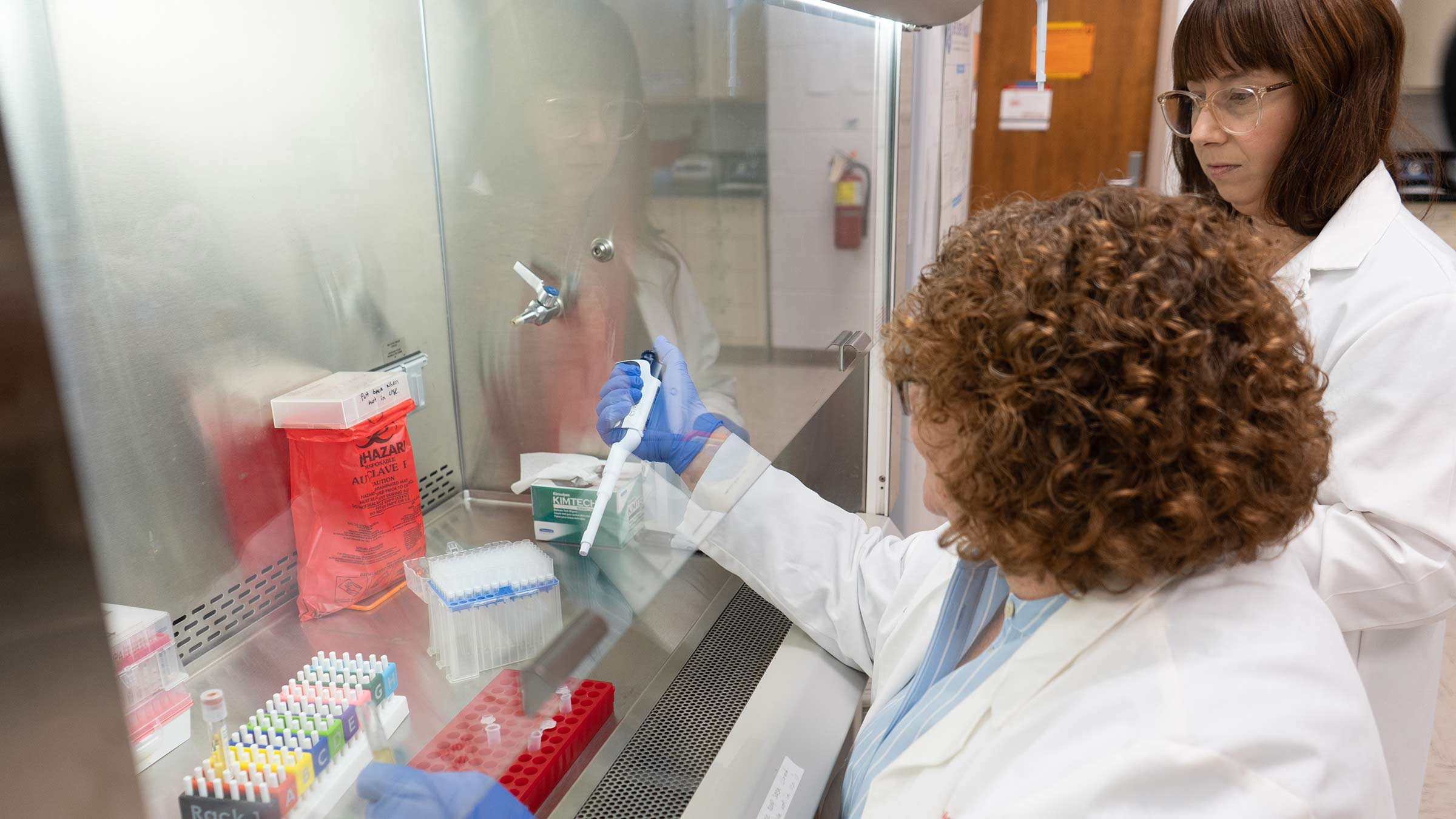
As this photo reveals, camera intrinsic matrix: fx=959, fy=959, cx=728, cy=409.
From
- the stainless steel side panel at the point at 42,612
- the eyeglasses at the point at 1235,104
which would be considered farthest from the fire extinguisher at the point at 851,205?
the stainless steel side panel at the point at 42,612

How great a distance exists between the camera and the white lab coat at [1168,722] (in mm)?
617

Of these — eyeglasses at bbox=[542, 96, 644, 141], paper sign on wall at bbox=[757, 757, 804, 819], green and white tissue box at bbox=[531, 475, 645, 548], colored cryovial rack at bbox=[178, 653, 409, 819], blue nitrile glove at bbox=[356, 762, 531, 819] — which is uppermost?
eyeglasses at bbox=[542, 96, 644, 141]

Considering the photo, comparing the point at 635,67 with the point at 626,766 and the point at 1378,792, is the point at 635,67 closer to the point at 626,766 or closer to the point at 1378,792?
the point at 626,766

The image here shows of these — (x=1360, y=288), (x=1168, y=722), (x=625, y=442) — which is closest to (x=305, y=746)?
(x=625, y=442)

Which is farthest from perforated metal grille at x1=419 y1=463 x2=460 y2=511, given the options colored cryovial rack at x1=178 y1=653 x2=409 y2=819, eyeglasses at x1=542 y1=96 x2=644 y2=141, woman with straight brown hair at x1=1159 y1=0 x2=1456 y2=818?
woman with straight brown hair at x1=1159 y1=0 x2=1456 y2=818

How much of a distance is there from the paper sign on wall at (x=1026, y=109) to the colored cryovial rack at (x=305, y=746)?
355 centimetres

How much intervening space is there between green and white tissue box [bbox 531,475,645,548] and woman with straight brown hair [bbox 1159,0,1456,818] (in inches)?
30.7

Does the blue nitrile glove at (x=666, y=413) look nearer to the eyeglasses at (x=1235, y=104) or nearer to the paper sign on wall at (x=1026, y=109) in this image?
the eyeglasses at (x=1235, y=104)

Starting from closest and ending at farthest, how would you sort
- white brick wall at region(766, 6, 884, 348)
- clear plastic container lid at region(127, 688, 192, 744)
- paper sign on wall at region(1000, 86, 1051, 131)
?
clear plastic container lid at region(127, 688, 192, 744)
white brick wall at region(766, 6, 884, 348)
paper sign on wall at region(1000, 86, 1051, 131)

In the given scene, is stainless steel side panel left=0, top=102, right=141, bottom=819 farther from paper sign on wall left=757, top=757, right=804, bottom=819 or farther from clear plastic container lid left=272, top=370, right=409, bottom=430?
clear plastic container lid left=272, top=370, right=409, bottom=430

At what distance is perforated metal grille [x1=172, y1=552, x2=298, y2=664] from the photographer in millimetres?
982

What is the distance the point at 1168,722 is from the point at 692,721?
0.50m

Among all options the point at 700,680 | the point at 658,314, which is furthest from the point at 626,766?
the point at 658,314

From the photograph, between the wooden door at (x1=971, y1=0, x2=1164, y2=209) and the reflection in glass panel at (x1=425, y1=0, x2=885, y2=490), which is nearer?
the reflection in glass panel at (x1=425, y1=0, x2=885, y2=490)
